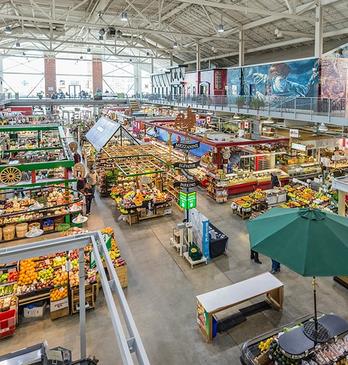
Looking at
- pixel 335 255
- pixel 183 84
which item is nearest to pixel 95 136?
pixel 335 255

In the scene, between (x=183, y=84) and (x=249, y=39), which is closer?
(x=249, y=39)

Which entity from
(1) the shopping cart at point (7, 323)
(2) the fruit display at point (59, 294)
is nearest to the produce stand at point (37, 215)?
(2) the fruit display at point (59, 294)

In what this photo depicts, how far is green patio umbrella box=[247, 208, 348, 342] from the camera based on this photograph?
11.5ft

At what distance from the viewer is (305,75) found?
1680cm

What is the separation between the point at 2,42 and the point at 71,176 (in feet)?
97.3

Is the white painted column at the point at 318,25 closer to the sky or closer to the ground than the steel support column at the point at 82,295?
closer to the sky

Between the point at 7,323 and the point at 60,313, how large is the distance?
96cm

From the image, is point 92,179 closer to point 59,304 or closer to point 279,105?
point 59,304

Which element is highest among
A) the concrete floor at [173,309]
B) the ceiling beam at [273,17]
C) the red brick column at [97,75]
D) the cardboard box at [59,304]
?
the red brick column at [97,75]

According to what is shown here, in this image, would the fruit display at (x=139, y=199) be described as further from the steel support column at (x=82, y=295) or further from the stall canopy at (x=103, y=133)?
the steel support column at (x=82, y=295)

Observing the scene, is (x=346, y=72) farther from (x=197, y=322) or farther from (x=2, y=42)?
(x=2, y=42)

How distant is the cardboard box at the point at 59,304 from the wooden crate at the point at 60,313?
0.18 ft

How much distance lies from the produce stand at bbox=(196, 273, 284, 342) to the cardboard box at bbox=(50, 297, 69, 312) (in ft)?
8.78

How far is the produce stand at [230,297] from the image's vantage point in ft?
19.0
